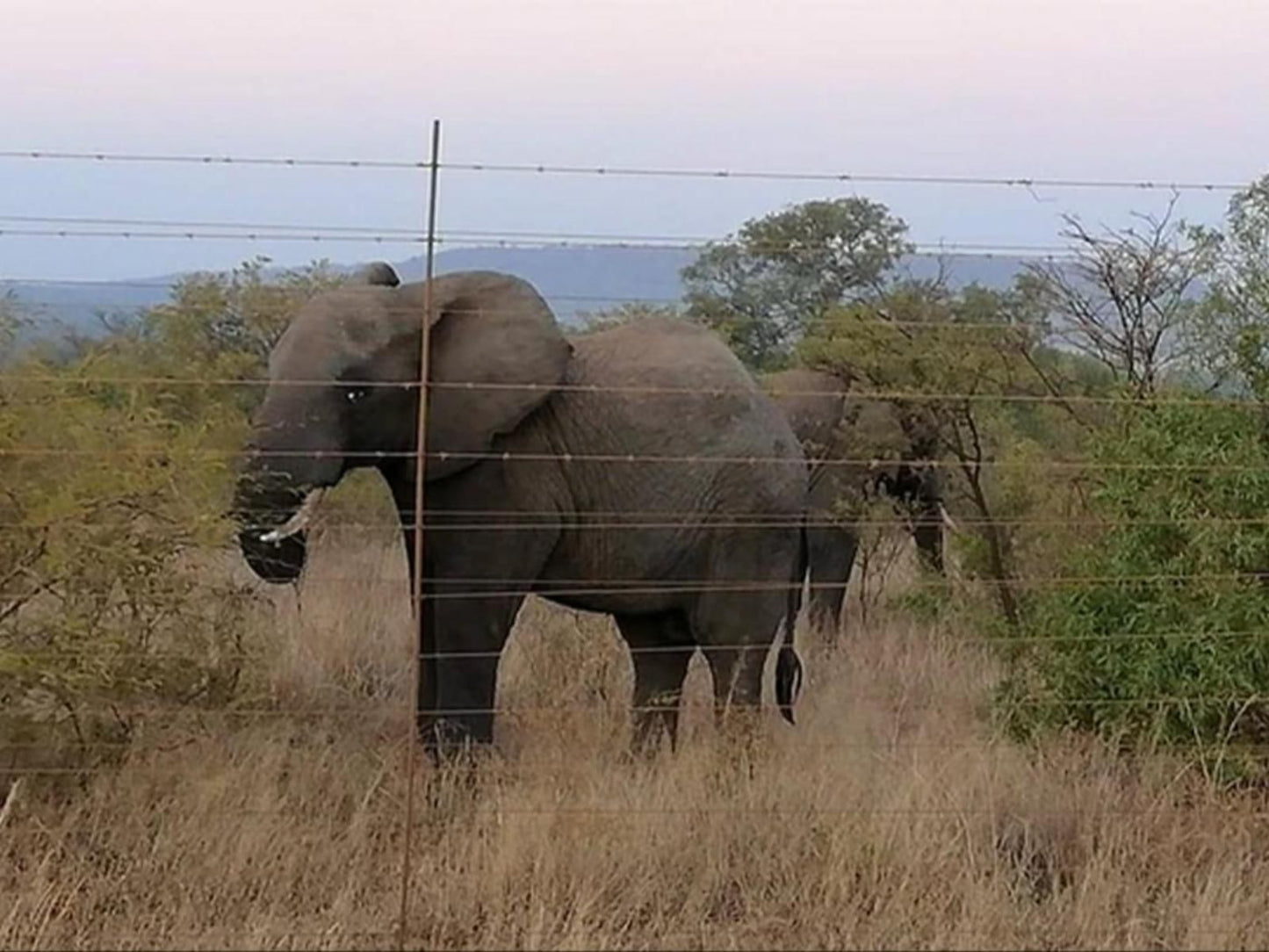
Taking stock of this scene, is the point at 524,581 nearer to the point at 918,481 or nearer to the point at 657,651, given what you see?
the point at 657,651

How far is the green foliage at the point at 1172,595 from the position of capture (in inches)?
299

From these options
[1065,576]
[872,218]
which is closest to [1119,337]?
[1065,576]

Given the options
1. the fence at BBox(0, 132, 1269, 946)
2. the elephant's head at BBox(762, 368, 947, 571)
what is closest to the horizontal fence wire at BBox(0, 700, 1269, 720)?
the fence at BBox(0, 132, 1269, 946)

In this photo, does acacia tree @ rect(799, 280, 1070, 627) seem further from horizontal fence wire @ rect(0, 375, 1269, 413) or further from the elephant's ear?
the elephant's ear

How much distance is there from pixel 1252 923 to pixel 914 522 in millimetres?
5933

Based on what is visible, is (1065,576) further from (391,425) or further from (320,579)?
(320,579)

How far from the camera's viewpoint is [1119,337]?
10.1 metres

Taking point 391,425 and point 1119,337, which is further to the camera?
point 1119,337

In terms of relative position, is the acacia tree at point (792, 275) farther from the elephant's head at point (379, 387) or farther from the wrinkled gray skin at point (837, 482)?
the elephant's head at point (379, 387)

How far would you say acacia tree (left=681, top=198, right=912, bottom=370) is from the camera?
Answer: 1437 centimetres

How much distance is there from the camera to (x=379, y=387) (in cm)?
848

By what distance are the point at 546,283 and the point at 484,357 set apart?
0.69 meters

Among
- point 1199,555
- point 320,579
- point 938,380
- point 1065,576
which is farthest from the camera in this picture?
point 320,579

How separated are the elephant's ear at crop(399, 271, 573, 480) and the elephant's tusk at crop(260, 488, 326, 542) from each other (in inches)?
21.7
